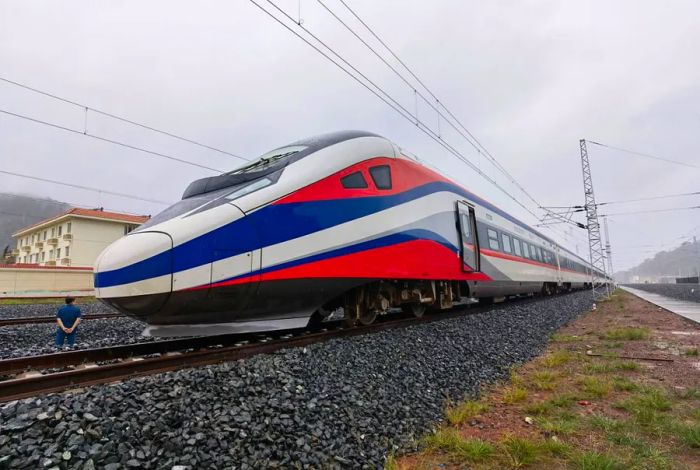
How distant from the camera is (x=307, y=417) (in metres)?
3.37

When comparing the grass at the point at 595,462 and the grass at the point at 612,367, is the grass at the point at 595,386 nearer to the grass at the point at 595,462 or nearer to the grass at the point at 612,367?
the grass at the point at 612,367

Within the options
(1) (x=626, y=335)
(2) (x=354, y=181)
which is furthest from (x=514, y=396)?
(1) (x=626, y=335)

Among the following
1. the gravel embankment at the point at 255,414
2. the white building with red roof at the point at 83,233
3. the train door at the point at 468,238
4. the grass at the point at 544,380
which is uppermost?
the white building with red roof at the point at 83,233

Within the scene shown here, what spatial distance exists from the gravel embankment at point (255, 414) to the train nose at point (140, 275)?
3.50ft

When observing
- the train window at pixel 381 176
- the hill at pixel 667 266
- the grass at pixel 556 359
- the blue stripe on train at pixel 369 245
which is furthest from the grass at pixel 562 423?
the hill at pixel 667 266

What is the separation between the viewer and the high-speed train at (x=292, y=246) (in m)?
4.29

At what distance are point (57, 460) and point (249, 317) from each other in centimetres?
274

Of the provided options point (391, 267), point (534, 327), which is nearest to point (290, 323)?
point (391, 267)

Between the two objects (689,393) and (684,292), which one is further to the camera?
(684,292)

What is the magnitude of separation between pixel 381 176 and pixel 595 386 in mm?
4130

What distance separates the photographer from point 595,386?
16.9ft

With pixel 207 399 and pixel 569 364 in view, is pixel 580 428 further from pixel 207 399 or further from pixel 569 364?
pixel 207 399

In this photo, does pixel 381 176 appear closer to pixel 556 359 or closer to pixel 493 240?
pixel 556 359

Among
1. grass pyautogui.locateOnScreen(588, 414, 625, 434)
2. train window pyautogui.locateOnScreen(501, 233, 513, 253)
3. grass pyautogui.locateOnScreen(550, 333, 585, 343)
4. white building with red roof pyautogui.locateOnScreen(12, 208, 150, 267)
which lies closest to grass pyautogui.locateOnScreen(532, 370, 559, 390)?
grass pyautogui.locateOnScreen(588, 414, 625, 434)
